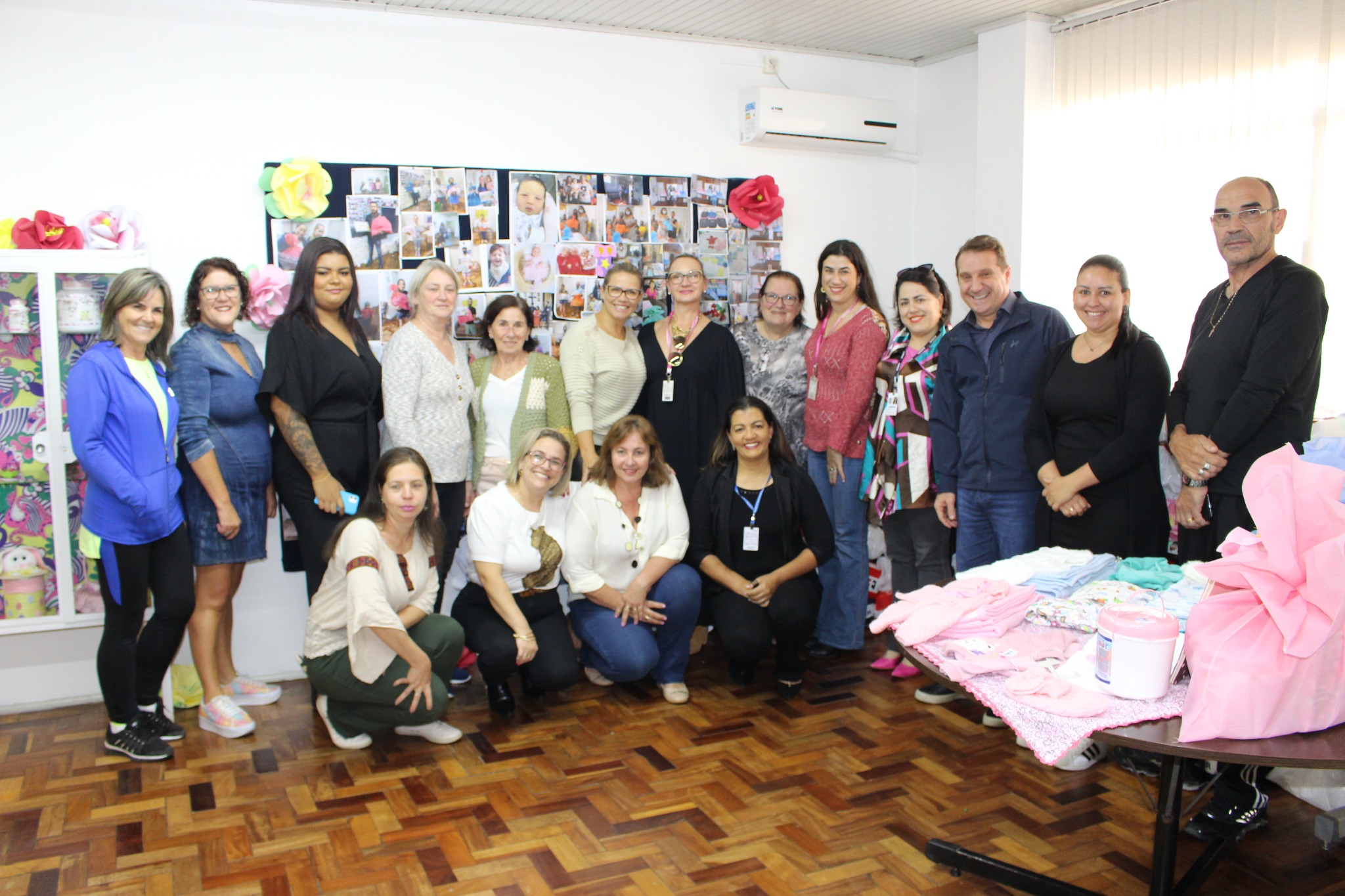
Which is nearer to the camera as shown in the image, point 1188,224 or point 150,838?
point 150,838

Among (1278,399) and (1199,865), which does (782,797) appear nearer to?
(1199,865)

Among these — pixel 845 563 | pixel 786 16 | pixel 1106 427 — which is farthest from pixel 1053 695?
pixel 786 16

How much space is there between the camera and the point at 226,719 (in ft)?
10.8

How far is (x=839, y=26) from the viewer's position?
4.43m

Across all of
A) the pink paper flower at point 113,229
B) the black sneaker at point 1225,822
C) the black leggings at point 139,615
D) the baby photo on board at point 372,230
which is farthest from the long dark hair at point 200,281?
the black sneaker at point 1225,822

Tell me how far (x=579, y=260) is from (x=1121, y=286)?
7.31ft

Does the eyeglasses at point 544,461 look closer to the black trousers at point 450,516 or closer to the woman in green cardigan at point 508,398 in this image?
the woman in green cardigan at point 508,398

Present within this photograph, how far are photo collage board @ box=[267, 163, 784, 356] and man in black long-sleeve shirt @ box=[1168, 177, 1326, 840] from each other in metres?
2.24

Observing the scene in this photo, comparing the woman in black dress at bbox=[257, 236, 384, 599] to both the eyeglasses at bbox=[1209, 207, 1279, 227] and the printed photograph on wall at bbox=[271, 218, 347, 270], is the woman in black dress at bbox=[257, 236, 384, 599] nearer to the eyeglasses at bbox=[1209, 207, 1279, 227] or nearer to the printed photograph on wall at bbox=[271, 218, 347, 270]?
the printed photograph on wall at bbox=[271, 218, 347, 270]

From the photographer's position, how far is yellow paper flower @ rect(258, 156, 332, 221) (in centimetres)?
373

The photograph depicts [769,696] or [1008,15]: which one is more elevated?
[1008,15]

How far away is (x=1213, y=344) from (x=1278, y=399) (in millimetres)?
237

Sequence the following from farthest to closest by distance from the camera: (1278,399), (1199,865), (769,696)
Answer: (769,696) < (1278,399) < (1199,865)

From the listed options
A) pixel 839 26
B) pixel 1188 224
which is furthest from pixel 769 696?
pixel 839 26
